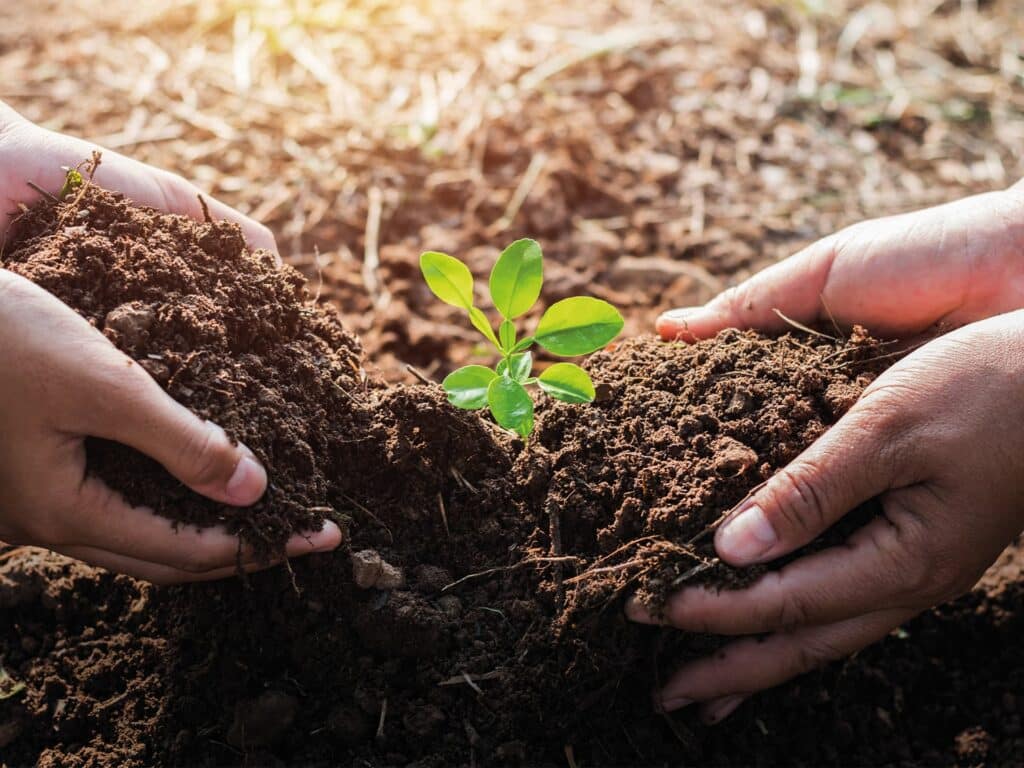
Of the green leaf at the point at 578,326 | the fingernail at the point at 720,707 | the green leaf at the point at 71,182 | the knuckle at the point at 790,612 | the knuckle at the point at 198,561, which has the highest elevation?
the green leaf at the point at 71,182

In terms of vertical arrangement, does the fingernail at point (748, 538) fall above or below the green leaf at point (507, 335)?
below

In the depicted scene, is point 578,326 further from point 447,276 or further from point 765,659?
point 765,659

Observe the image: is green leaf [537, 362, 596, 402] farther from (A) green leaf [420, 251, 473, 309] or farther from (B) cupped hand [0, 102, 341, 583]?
(B) cupped hand [0, 102, 341, 583]

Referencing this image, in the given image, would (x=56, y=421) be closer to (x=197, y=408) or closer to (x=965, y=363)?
(x=197, y=408)

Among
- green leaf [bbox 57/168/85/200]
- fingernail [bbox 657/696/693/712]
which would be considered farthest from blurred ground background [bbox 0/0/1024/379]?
fingernail [bbox 657/696/693/712]

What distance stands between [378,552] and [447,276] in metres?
0.55

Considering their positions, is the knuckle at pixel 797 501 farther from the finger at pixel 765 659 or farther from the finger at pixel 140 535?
the finger at pixel 140 535

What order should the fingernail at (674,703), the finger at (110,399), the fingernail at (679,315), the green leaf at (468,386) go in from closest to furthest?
the finger at (110,399), the green leaf at (468,386), the fingernail at (674,703), the fingernail at (679,315)

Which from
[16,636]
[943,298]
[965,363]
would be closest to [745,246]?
[943,298]

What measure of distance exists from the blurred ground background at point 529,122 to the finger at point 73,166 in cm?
80

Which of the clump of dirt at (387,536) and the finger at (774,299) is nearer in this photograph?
the clump of dirt at (387,536)

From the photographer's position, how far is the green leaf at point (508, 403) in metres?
1.58

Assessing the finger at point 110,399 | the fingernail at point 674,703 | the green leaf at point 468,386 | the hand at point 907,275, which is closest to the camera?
the finger at point 110,399

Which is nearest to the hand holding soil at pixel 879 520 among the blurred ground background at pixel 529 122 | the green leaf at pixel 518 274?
the green leaf at pixel 518 274
